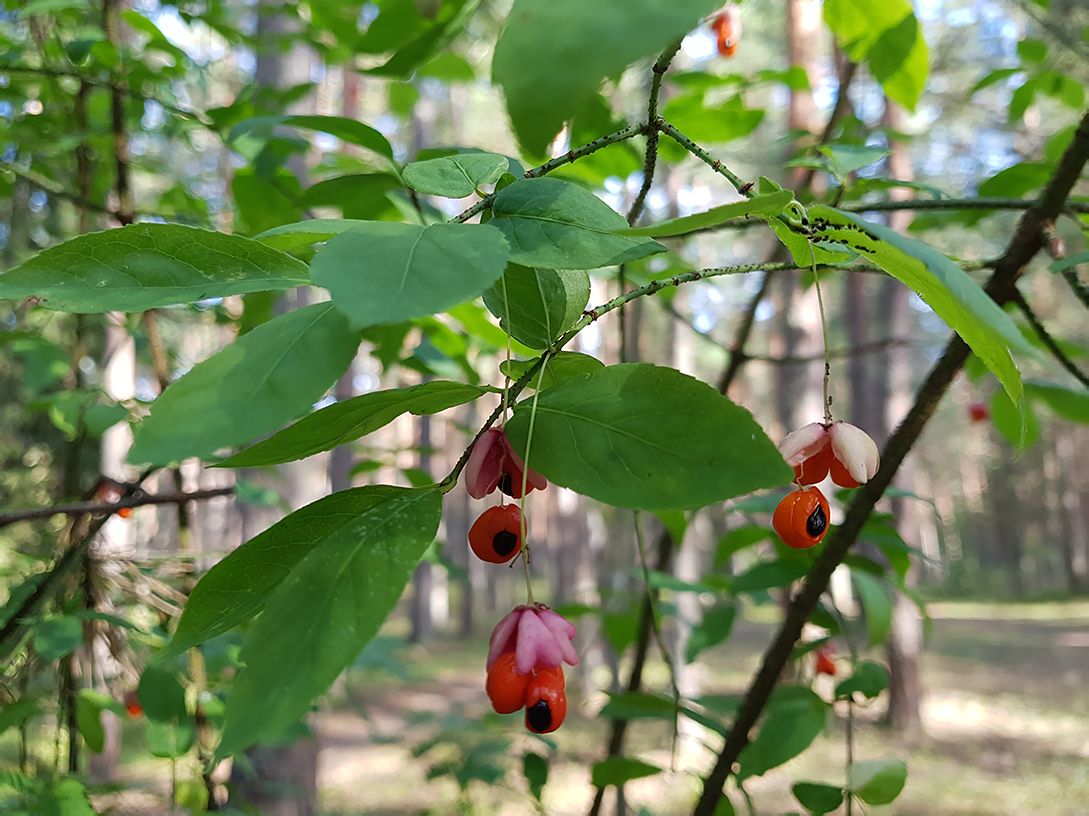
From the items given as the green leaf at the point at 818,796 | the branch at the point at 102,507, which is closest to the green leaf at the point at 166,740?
the branch at the point at 102,507

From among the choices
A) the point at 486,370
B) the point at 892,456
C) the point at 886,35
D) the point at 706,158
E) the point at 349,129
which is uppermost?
the point at 486,370

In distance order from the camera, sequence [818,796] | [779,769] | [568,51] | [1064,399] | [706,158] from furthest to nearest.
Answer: [779,769], [1064,399], [818,796], [706,158], [568,51]

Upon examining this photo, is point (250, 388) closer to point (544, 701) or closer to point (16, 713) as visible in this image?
point (544, 701)

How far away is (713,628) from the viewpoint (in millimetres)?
2000

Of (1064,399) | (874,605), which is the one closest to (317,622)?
(874,605)

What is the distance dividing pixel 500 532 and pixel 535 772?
1.58 meters

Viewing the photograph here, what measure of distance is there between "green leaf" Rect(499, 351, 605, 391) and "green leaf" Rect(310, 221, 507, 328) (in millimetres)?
271

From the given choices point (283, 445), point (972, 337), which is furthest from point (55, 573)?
point (972, 337)

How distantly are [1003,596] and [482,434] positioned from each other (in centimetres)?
4204

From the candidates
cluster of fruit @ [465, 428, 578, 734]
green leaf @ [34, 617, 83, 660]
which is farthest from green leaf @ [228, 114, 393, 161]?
green leaf @ [34, 617, 83, 660]

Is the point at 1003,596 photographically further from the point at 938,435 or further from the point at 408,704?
the point at 408,704

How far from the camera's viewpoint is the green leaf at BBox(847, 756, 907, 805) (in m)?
1.25

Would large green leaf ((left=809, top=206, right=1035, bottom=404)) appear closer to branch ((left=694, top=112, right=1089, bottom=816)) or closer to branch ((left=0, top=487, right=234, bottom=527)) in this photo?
branch ((left=694, top=112, right=1089, bottom=816))

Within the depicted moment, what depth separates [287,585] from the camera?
57cm
